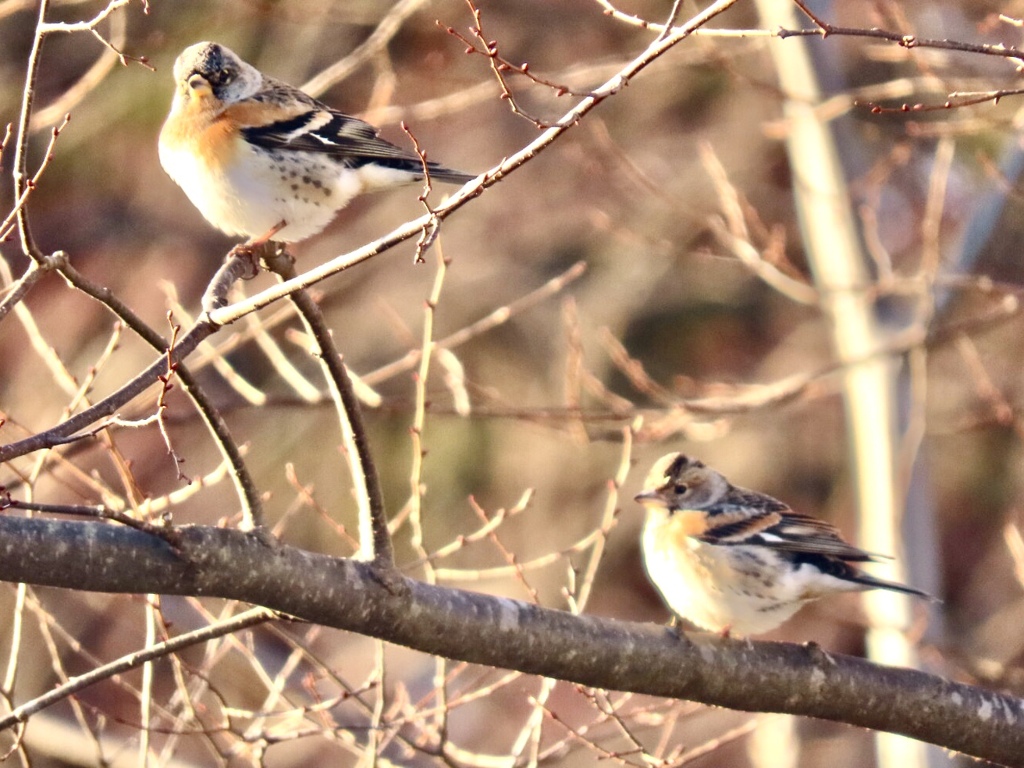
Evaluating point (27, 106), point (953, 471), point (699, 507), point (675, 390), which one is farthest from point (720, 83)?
point (27, 106)

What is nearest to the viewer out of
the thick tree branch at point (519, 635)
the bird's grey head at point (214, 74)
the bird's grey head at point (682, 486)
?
the thick tree branch at point (519, 635)

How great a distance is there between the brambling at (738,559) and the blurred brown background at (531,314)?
3.98 meters

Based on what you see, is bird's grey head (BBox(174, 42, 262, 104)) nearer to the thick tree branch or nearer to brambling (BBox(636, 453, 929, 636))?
brambling (BBox(636, 453, 929, 636))

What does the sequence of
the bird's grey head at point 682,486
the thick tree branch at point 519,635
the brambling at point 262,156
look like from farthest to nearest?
the bird's grey head at point 682,486 → the brambling at point 262,156 → the thick tree branch at point 519,635

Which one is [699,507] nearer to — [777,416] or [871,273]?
[871,273]

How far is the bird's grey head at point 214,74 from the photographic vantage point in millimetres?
4766

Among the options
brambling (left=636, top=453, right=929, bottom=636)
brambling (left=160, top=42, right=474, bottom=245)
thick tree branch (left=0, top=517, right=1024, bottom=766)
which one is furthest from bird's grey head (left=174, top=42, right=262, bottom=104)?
thick tree branch (left=0, top=517, right=1024, bottom=766)

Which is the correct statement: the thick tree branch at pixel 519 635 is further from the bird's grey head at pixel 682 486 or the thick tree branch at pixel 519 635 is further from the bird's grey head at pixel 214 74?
the bird's grey head at pixel 214 74

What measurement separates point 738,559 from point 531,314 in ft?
20.0

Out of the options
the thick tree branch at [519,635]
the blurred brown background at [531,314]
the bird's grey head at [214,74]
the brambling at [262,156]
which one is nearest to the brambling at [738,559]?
the thick tree branch at [519,635]

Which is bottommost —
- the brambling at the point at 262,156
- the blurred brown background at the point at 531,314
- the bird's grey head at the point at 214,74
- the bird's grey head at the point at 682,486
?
the bird's grey head at the point at 682,486

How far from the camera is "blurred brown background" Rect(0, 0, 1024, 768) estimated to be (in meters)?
9.59

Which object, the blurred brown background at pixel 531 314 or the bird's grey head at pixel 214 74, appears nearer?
the bird's grey head at pixel 214 74

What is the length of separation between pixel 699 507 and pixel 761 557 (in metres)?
0.43
